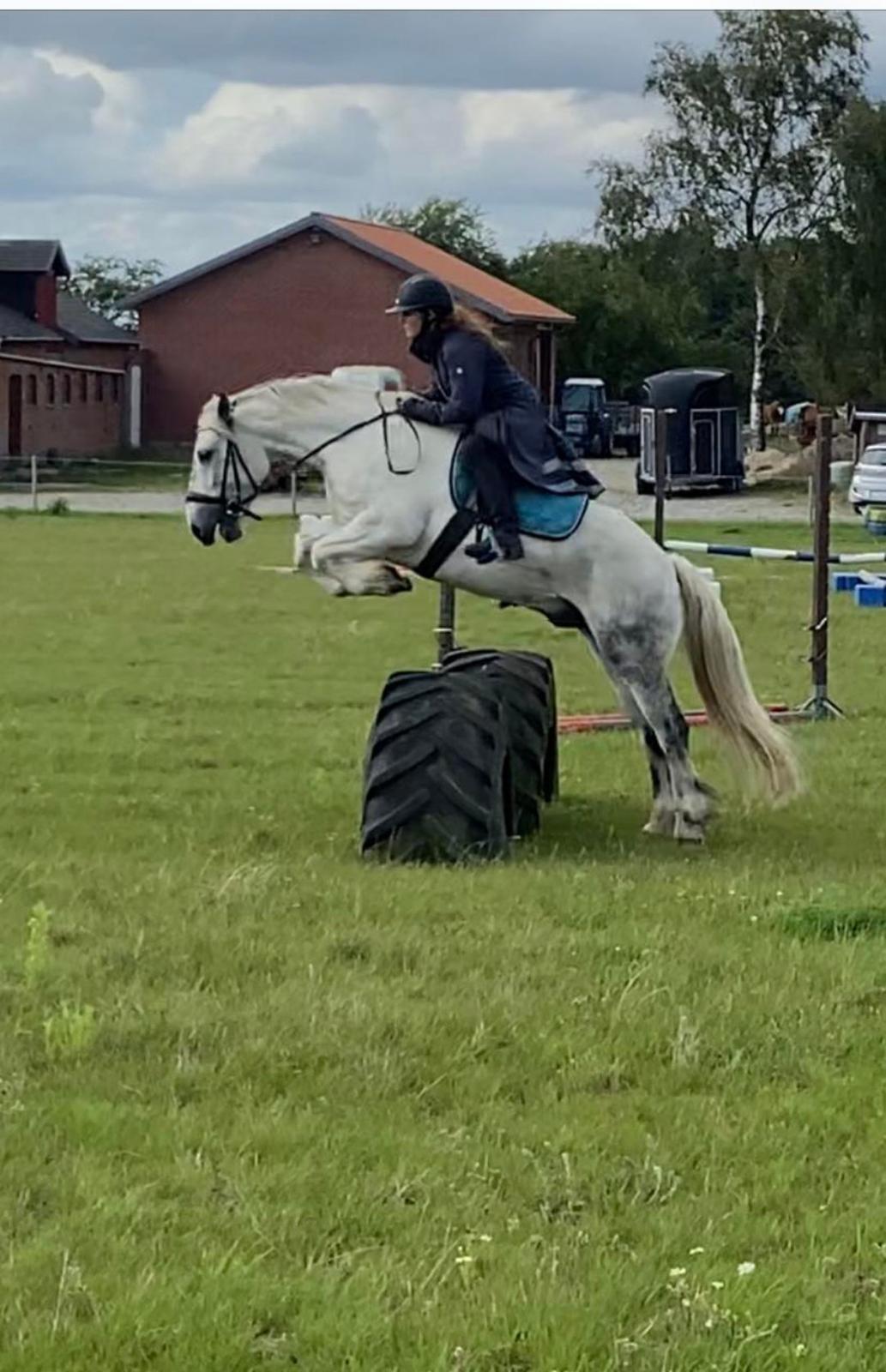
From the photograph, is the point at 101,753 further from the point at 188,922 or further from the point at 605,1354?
the point at 605,1354

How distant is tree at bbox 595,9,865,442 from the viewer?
64.1 metres

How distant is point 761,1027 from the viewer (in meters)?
6.88

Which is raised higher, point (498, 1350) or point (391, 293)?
point (391, 293)

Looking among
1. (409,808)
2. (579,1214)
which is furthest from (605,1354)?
(409,808)

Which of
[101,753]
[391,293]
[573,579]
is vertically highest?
[391,293]

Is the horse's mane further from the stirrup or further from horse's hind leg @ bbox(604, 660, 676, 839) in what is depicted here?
horse's hind leg @ bbox(604, 660, 676, 839)

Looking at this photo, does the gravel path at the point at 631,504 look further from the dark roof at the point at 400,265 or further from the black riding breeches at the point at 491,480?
the black riding breeches at the point at 491,480

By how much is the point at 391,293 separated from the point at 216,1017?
5993 cm

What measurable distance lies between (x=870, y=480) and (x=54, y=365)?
98.7 feet

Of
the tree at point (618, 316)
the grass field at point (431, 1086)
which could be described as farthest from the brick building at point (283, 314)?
the grass field at point (431, 1086)

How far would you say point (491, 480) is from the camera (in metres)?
10.2

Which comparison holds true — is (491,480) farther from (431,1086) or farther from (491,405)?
(431,1086)

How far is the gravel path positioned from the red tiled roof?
12.0 m

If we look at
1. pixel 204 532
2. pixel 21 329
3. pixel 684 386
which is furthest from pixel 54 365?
pixel 204 532
